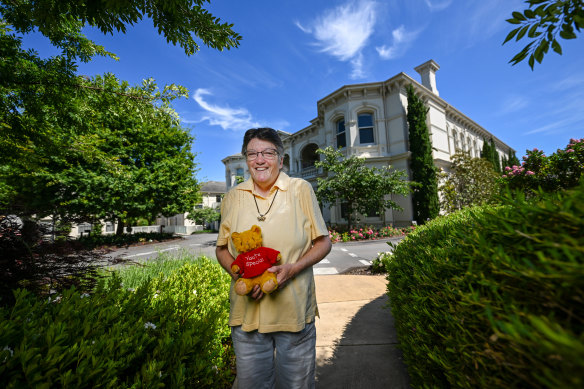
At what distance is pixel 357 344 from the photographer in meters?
2.78

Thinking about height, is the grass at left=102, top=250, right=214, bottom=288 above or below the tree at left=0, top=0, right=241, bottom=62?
below

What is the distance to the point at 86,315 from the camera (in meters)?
1.54

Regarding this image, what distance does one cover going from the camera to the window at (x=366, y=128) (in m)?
17.5

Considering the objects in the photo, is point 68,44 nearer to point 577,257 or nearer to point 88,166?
point 577,257

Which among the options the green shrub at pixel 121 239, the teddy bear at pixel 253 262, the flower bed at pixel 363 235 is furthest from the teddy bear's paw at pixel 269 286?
the green shrub at pixel 121 239

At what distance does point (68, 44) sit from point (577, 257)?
5571mm

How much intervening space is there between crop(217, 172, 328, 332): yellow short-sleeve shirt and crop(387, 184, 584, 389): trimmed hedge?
85 cm

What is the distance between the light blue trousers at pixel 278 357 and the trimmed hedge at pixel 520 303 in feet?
2.57

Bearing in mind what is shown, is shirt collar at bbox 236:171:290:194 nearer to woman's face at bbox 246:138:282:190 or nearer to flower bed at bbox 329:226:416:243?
woman's face at bbox 246:138:282:190

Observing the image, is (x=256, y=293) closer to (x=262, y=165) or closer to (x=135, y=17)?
(x=262, y=165)

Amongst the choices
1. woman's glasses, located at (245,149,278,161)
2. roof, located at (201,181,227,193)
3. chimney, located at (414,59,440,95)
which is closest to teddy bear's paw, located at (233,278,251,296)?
woman's glasses, located at (245,149,278,161)

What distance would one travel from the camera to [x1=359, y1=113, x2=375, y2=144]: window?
1747cm

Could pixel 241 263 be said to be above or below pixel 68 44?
→ below

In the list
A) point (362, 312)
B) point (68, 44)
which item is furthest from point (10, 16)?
point (362, 312)
